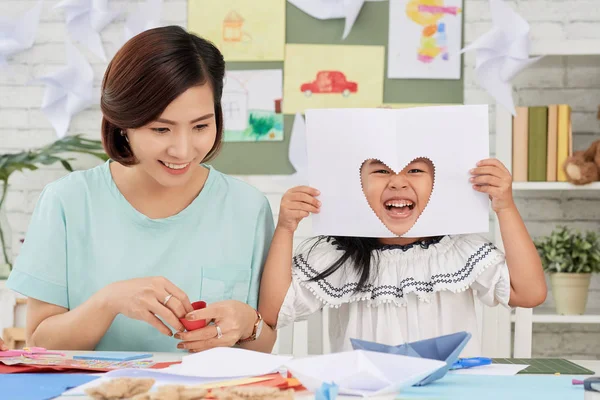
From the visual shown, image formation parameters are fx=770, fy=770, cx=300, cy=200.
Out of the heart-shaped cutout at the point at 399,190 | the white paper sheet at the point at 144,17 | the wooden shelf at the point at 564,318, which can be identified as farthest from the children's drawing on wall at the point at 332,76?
the heart-shaped cutout at the point at 399,190

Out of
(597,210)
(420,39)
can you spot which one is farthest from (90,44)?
(597,210)

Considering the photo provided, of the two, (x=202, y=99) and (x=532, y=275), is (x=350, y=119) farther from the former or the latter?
(x=532, y=275)

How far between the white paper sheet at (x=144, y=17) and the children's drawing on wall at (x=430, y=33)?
0.78 m

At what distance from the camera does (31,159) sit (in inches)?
91.0

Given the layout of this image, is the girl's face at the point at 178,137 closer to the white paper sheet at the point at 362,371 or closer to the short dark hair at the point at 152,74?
the short dark hair at the point at 152,74

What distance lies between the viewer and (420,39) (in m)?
2.49

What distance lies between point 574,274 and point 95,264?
139cm

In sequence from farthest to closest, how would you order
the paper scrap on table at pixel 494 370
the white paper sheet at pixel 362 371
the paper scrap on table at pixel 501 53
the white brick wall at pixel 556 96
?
the white brick wall at pixel 556 96 → the paper scrap on table at pixel 501 53 → the paper scrap on table at pixel 494 370 → the white paper sheet at pixel 362 371

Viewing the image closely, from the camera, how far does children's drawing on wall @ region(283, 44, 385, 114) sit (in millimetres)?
2508

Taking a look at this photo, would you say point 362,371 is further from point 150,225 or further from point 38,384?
point 150,225

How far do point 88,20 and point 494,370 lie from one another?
2.06 m

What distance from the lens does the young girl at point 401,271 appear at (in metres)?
1.24

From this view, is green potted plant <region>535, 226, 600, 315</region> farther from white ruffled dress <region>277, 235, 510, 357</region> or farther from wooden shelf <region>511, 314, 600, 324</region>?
white ruffled dress <region>277, 235, 510, 357</region>

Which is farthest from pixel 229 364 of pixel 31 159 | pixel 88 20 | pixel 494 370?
pixel 88 20
